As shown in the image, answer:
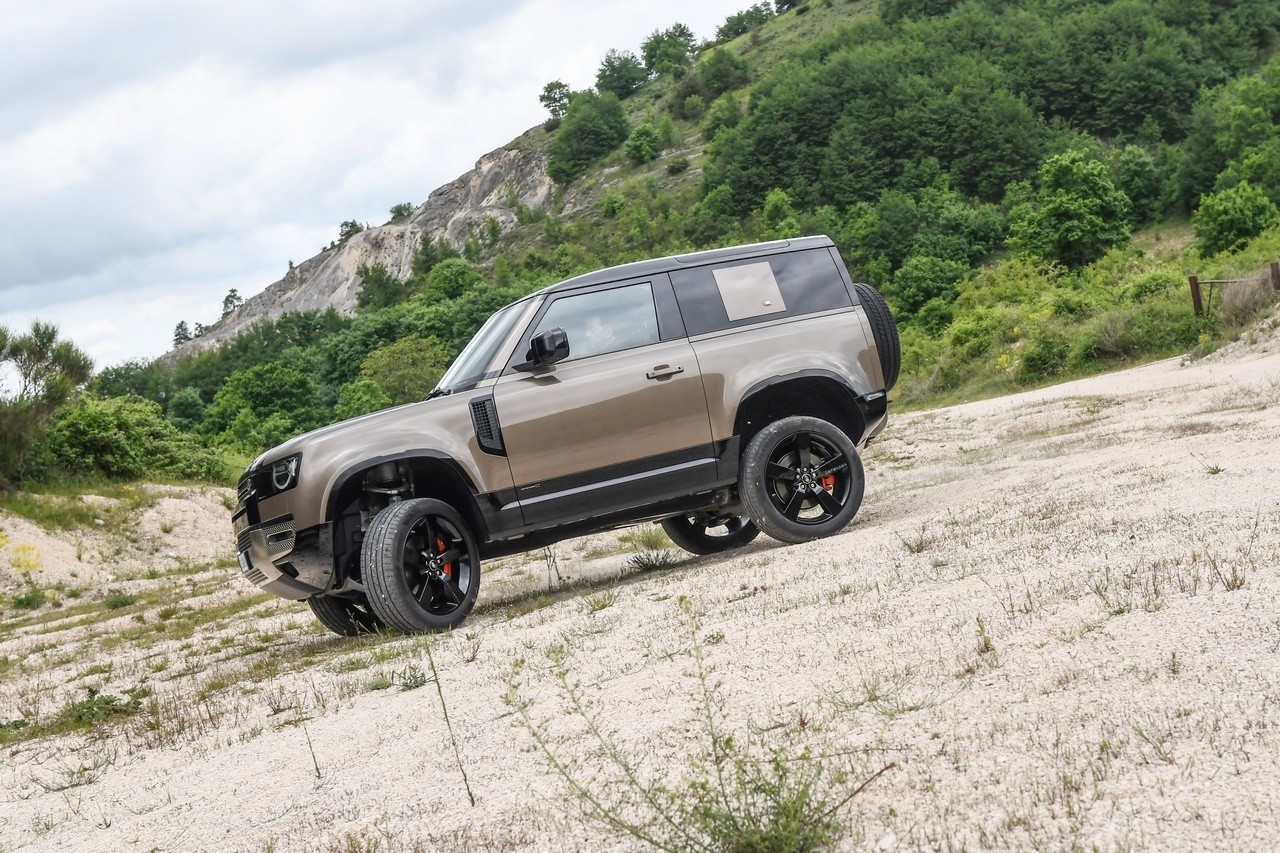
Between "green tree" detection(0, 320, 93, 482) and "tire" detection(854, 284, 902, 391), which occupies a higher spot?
"green tree" detection(0, 320, 93, 482)

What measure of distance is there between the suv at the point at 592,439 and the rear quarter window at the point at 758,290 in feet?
0.05

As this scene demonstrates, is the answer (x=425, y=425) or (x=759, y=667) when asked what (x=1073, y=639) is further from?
(x=425, y=425)

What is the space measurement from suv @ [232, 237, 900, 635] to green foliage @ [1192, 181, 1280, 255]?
60768 mm

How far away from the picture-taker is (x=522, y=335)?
8.46 m

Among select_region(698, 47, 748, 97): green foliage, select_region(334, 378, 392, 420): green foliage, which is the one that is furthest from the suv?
select_region(698, 47, 748, 97): green foliage

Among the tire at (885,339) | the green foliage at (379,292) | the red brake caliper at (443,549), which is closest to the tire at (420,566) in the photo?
the red brake caliper at (443,549)

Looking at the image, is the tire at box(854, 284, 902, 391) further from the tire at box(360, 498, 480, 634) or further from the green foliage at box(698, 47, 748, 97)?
the green foliage at box(698, 47, 748, 97)

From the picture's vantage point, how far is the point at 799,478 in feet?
29.4

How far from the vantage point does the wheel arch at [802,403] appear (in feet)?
29.0

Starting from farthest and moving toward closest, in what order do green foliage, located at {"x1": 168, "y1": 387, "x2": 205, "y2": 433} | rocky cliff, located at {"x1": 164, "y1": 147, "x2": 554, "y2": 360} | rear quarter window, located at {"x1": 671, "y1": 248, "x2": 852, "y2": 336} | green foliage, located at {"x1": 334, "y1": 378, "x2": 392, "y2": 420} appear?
rocky cliff, located at {"x1": 164, "y1": 147, "x2": 554, "y2": 360}
green foliage, located at {"x1": 168, "y1": 387, "x2": 205, "y2": 433}
green foliage, located at {"x1": 334, "y1": 378, "x2": 392, "y2": 420}
rear quarter window, located at {"x1": 671, "y1": 248, "x2": 852, "y2": 336}

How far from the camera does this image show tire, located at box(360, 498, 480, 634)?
742cm

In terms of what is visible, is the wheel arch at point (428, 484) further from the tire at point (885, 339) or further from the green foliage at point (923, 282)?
the green foliage at point (923, 282)

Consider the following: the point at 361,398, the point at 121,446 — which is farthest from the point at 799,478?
the point at 361,398

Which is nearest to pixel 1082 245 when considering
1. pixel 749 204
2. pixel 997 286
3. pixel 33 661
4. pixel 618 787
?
pixel 997 286
